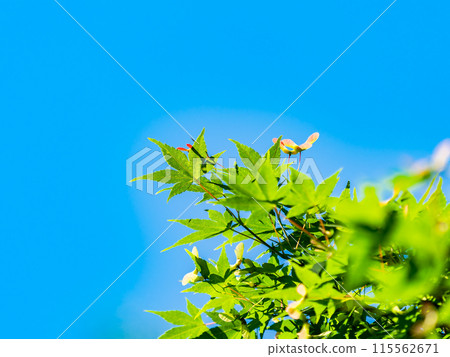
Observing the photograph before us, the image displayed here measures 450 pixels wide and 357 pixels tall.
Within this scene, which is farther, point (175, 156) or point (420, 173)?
point (175, 156)

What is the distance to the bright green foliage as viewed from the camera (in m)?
0.46

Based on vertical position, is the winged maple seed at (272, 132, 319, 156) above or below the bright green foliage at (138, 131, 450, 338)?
above

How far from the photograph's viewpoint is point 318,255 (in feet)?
2.31

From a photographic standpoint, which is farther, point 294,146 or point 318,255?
point 294,146

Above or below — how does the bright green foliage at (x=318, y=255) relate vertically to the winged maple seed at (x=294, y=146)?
below

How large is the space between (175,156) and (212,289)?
36 cm

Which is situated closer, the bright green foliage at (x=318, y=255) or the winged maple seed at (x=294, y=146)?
the bright green foliage at (x=318, y=255)

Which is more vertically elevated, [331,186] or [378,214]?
[331,186]

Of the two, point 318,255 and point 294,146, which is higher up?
point 294,146

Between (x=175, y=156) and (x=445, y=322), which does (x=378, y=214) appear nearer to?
(x=445, y=322)

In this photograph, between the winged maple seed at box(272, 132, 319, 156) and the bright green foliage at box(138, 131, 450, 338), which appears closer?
the bright green foliage at box(138, 131, 450, 338)

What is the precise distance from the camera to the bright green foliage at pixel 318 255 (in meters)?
0.46
